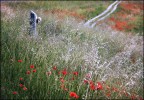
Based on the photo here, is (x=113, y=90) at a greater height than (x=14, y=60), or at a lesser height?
lesser

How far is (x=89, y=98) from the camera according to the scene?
3826 mm

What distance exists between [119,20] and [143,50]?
560 inches

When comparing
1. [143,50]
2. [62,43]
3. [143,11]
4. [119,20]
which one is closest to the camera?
[62,43]

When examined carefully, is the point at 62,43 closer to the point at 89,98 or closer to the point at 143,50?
the point at 89,98

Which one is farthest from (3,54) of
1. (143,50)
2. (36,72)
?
(143,50)

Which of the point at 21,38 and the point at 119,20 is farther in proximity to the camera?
the point at 119,20

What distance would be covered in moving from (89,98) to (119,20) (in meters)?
21.4

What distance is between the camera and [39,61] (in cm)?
433

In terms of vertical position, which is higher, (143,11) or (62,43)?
(62,43)

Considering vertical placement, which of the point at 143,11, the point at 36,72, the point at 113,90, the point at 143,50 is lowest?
the point at 143,11

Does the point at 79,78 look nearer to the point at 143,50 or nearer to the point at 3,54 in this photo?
the point at 3,54

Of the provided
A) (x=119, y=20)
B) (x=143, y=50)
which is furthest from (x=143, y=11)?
A: (x=143, y=50)

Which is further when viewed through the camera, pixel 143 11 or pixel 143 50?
pixel 143 11

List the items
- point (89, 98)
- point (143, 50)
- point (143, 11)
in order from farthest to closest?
point (143, 11) → point (143, 50) → point (89, 98)
